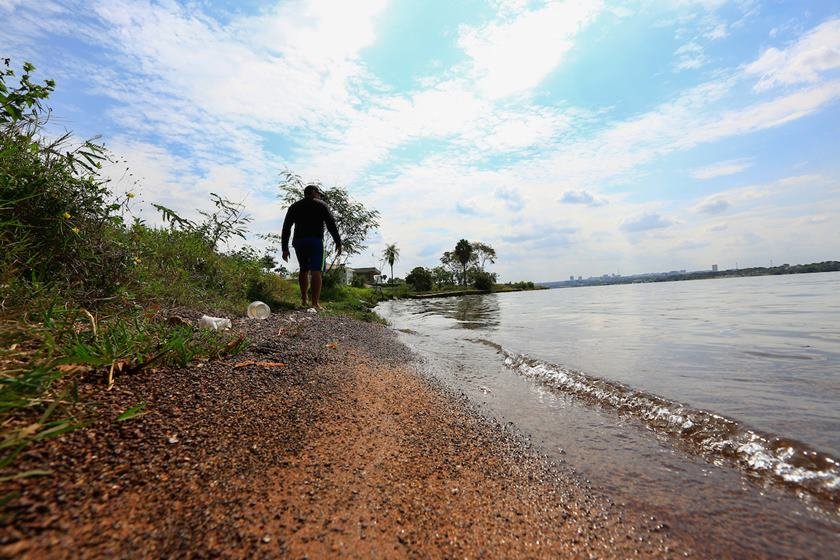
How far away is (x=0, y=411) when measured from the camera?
1.17 m

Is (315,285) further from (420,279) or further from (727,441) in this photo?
(420,279)

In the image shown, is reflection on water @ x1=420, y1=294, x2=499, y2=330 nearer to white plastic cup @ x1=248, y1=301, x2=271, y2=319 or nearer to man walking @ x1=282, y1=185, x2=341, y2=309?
man walking @ x1=282, y1=185, x2=341, y2=309

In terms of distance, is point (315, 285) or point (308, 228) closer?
point (308, 228)

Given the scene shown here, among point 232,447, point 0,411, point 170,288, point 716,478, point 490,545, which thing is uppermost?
point 170,288

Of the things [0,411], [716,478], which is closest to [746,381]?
[716,478]

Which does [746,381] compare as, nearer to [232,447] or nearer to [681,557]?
[681,557]

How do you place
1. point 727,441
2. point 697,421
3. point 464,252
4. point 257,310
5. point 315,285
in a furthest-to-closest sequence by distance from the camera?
point 464,252, point 315,285, point 257,310, point 697,421, point 727,441

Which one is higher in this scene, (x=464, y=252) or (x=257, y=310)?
(x=464, y=252)

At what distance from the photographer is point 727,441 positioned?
245 cm

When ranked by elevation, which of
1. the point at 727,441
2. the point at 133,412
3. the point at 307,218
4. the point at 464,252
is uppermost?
the point at 464,252

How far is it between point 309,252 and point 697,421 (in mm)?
6592

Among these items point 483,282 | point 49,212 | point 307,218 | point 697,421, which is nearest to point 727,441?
point 697,421

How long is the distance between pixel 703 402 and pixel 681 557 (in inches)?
89.5

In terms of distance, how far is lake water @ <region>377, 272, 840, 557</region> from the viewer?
1687 mm
